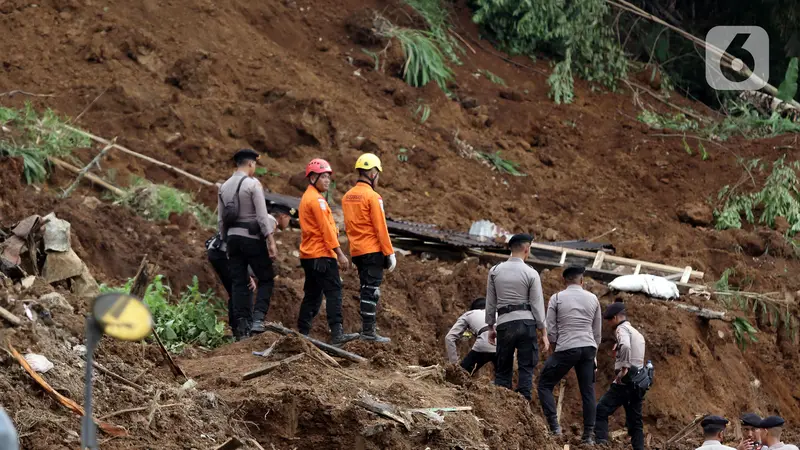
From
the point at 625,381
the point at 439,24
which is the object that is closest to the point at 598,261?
the point at 625,381

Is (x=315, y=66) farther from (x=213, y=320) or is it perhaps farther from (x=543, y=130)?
(x=213, y=320)

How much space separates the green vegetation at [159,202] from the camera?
47.8 ft

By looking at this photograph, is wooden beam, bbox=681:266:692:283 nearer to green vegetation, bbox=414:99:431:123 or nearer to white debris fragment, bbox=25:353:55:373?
green vegetation, bbox=414:99:431:123

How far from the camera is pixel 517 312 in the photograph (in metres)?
10.6

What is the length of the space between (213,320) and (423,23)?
12325 mm

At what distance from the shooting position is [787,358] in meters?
15.9

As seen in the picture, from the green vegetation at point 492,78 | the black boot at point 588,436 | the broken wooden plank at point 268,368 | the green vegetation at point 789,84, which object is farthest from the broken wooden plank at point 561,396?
the green vegetation at point 789,84

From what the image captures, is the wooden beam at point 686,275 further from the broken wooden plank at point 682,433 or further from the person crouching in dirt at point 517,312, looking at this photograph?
the person crouching in dirt at point 517,312

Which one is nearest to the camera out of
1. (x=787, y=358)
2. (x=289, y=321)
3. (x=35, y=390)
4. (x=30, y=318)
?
(x=35, y=390)

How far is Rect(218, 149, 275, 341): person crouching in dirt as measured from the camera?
35.6 ft

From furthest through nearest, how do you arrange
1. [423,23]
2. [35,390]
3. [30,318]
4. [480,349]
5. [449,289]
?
[423,23] → [449,289] → [480,349] → [30,318] → [35,390]

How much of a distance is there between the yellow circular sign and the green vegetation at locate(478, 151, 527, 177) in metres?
16.4

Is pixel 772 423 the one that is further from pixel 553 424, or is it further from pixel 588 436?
pixel 553 424

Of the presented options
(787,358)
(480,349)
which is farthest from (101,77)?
(787,358)
